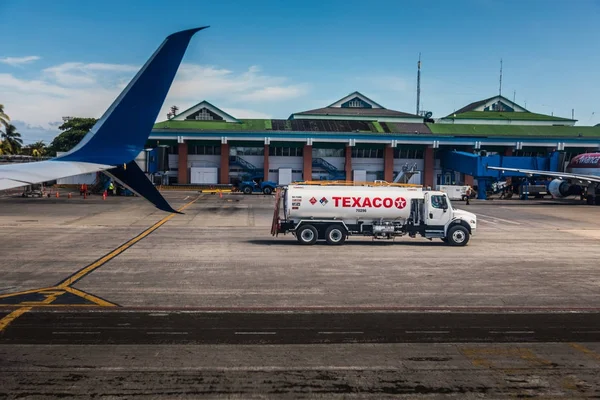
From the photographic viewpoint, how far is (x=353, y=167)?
A: 294 ft

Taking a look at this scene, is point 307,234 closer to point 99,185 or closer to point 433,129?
point 99,185

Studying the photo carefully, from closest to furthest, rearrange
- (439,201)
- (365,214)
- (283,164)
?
1. (365,214)
2. (439,201)
3. (283,164)

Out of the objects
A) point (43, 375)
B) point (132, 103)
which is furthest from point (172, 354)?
point (132, 103)

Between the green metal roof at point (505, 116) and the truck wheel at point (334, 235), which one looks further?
the green metal roof at point (505, 116)

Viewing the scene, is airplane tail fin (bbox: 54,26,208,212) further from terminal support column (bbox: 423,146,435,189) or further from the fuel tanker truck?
terminal support column (bbox: 423,146,435,189)

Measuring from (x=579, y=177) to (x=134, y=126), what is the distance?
5406 centimetres

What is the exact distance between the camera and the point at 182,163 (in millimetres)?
85562

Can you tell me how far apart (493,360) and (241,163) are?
7838cm

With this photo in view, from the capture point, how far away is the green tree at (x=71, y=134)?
348 feet

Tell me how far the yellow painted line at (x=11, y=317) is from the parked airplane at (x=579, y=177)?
172ft

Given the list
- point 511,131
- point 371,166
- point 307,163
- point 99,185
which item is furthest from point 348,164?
point 99,185

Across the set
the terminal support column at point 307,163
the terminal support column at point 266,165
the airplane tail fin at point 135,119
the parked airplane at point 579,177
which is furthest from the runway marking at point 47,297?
the terminal support column at point 307,163

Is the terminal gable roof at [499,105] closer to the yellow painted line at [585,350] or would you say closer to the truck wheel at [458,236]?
the truck wheel at [458,236]

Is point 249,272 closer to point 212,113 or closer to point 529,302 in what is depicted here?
point 529,302
